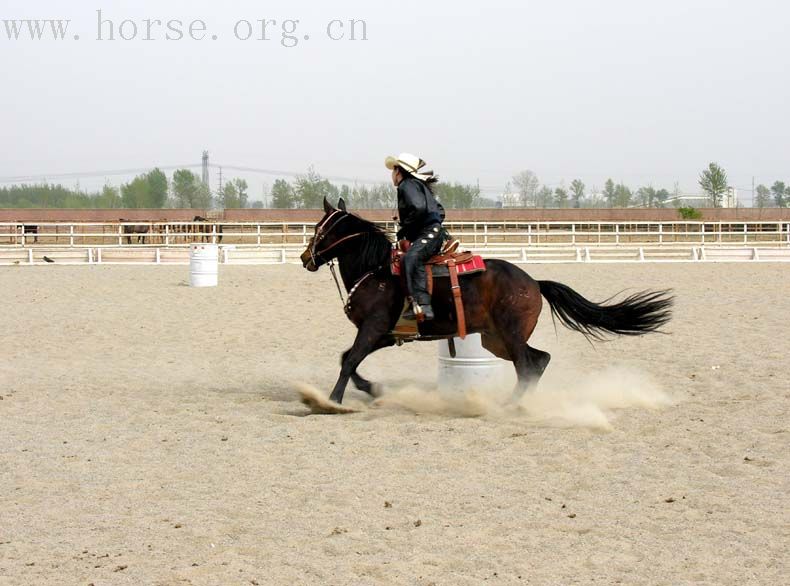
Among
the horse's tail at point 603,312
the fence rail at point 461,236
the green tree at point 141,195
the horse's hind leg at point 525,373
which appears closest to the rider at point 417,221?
the horse's hind leg at point 525,373

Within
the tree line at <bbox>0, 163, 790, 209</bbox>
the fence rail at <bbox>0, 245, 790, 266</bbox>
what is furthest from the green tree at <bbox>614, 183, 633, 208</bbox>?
the fence rail at <bbox>0, 245, 790, 266</bbox>

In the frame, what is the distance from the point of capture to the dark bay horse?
7.95 meters

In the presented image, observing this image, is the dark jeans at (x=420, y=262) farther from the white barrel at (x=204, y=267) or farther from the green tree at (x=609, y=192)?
the green tree at (x=609, y=192)

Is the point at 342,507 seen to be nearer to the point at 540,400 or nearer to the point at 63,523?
the point at 63,523

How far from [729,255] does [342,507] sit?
2703 cm

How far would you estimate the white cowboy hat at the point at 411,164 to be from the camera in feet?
25.6

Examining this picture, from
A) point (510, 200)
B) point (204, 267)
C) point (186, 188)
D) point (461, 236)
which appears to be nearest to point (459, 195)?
point (510, 200)

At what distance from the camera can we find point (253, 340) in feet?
41.6

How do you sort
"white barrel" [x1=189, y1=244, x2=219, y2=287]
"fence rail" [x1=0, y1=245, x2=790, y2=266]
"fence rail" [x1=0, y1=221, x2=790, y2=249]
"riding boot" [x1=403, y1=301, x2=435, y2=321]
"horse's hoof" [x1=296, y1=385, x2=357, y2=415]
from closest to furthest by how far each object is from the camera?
1. "riding boot" [x1=403, y1=301, x2=435, y2=321]
2. "horse's hoof" [x1=296, y1=385, x2=357, y2=415]
3. "white barrel" [x1=189, y1=244, x2=219, y2=287]
4. "fence rail" [x1=0, y1=245, x2=790, y2=266]
5. "fence rail" [x1=0, y1=221, x2=790, y2=249]

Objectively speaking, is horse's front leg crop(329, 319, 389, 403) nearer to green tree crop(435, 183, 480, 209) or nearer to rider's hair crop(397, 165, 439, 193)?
rider's hair crop(397, 165, 439, 193)

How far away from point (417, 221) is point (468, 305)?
2.72ft

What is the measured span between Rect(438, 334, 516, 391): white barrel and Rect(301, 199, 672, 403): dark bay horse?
0.71ft

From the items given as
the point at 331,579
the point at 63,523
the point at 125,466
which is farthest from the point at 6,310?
the point at 331,579

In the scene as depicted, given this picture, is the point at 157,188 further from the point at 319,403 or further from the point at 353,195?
the point at 319,403
